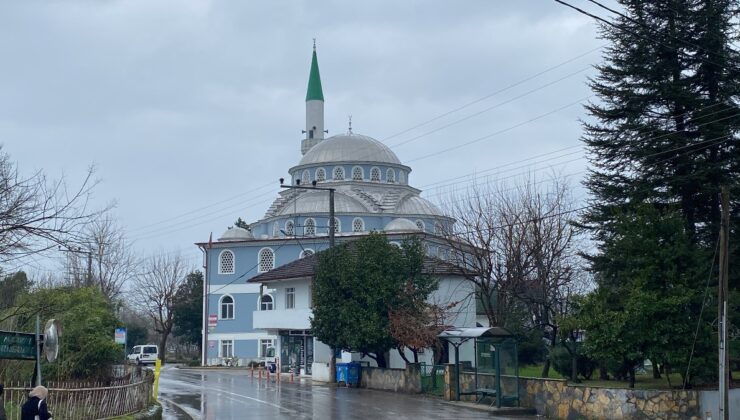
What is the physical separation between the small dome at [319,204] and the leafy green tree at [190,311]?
10.2 meters

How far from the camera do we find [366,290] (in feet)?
114

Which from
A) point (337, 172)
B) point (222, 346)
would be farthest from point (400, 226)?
point (222, 346)

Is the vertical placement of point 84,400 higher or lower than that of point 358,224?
lower

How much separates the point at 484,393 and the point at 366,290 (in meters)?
8.98

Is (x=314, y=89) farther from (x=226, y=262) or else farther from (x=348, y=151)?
(x=226, y=262)

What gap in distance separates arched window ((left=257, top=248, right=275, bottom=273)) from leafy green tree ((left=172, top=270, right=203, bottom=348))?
288 inches

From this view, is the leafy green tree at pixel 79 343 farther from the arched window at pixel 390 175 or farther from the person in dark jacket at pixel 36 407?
the arched window at pixel 390 175

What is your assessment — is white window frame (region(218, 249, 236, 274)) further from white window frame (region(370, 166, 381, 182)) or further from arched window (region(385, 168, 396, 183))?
arched window (region(385, 168, 396, 183))

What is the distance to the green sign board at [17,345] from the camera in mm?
13477

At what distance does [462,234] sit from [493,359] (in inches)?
552

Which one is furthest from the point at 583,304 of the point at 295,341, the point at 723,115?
the point at 295,341

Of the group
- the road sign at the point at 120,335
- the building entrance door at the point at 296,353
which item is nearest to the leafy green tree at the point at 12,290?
the road sign at the point at 120,335

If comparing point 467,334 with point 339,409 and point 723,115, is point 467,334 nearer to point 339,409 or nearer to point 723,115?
point 339,409

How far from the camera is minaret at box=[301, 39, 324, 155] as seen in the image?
9244cm
